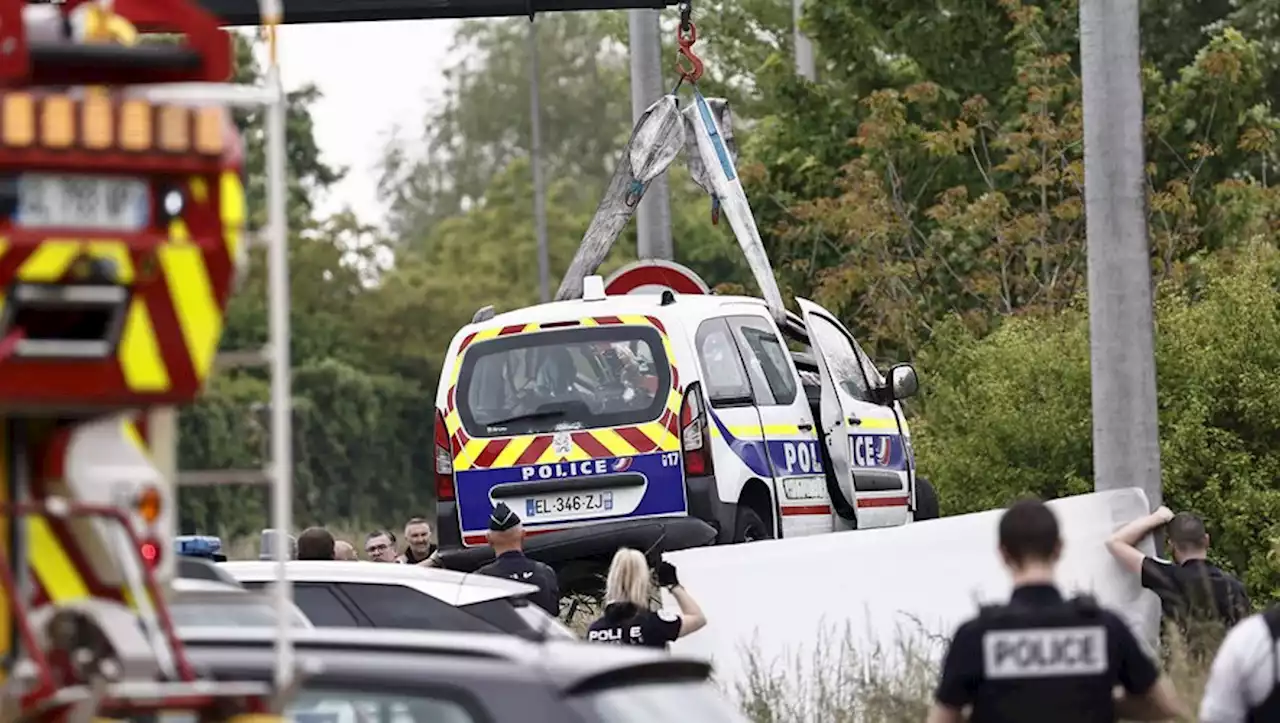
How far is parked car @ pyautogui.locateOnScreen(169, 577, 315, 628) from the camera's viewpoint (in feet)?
18.4

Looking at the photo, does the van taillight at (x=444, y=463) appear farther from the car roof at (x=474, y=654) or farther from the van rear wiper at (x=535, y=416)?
the car roof at (x=474, y=654)

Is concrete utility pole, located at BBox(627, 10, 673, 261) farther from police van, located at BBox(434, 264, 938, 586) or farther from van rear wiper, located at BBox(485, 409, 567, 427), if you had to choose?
van rear wiper, located at BBox(485, 409, 567, 427)

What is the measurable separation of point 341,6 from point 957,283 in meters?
10.7

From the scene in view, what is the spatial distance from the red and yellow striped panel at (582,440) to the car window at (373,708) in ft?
30.2

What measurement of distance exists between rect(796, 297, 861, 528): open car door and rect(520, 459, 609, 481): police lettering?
1.86 metres

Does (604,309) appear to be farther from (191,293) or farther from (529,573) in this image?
(191,293)

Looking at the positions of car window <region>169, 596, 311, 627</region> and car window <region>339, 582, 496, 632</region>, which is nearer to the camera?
car window <region>169, 596, 311, 627</region>

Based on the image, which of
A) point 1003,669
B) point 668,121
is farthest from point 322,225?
point 1003,669

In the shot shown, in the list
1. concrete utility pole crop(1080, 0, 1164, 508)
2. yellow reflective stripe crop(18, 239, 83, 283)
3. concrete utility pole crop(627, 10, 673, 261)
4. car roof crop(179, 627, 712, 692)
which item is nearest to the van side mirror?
concrete utility pole crop(1080, 0, 1164, 508)

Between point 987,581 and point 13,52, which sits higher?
point 13,52

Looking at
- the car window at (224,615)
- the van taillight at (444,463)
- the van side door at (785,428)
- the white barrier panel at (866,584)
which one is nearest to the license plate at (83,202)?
the car window at (224,615)

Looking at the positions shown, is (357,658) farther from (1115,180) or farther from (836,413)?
(836,413)

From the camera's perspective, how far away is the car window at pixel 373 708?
5.68 meters

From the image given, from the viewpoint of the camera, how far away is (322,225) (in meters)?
64.0
